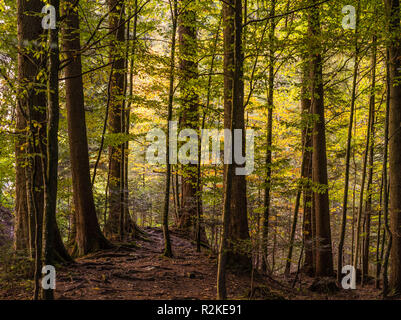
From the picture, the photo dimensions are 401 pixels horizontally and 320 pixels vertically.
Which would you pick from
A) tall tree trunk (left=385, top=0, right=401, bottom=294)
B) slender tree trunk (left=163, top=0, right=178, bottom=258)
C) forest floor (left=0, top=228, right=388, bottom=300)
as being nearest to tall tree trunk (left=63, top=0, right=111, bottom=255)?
forest floor (left=0, top=228, right=388, bottom=300)

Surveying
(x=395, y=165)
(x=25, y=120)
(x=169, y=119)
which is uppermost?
(x=169, y=119)

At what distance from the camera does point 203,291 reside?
5.93 meters

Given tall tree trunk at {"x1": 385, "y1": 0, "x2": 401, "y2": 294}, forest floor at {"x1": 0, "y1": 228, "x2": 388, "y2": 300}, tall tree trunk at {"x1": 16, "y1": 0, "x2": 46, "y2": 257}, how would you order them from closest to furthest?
tall tree trunk at {"x1": 16, "y1": 0, "x2": 46, "y2": 257}
forest floor at {"x1": 0, "y1": 228, "x2": 388, "y2": 300}
tall tree trunk at {"x1": 385, "y1": 0, "x2": 401, "y2": 294}

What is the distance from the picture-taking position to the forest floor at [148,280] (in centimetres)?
526

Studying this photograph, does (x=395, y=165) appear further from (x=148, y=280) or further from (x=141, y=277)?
(x=141, y=277)

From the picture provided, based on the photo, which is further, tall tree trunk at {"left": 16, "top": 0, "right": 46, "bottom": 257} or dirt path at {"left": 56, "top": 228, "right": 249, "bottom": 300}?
dirt path at {"left": 56, "top": 228, "right": 249, "bottom": 300}

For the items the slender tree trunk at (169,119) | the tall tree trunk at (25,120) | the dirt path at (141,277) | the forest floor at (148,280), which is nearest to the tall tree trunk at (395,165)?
the forest floor at (148,280)

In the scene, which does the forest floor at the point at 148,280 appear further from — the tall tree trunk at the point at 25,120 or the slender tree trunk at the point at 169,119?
the tall tree trunk at the point at 25,120

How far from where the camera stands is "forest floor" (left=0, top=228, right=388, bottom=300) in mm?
5258

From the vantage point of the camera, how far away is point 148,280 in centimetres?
620

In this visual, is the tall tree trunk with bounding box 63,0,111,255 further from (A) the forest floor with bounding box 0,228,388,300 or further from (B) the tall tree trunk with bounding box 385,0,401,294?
(B) the tall tree trunk with bounding box 385,0,401,294

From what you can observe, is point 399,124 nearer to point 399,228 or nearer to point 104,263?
point 399,228

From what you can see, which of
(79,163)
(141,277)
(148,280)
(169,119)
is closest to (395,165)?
(169,119)
